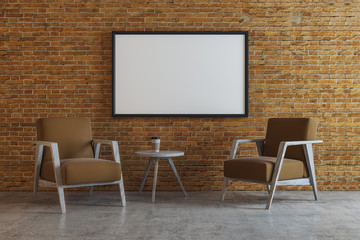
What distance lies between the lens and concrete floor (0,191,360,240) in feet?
10.4

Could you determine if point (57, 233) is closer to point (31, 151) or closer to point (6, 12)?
point (31, 151)

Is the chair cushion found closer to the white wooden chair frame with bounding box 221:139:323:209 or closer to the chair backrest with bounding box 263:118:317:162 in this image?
the white wooden chair frame with bounding box 221:139:323:209

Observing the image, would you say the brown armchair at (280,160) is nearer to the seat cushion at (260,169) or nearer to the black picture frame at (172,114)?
the seat cushion at (260,169)

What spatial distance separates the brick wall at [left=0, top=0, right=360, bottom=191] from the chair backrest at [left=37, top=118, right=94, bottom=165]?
1.98 feet

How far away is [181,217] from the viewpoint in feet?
12.4

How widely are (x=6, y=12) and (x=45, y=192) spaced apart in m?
2.48

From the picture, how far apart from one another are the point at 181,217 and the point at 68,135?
5.84 ft

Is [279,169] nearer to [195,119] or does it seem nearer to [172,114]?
[195,119]

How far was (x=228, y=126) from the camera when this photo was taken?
5422 millimetres

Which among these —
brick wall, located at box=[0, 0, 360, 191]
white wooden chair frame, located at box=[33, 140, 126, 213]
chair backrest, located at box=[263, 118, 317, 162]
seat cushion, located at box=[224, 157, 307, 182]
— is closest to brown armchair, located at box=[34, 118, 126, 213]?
white wooden chair frame, located at box=[33, 140, 126, 213]

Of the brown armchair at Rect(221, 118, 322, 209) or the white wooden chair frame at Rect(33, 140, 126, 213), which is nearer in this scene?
the white wooden chair frame at Rect(33, 140, 126, 213)

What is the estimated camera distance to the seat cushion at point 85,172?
391 centimetres

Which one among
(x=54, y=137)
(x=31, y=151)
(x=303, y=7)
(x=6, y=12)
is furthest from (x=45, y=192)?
(x=303, y=7)

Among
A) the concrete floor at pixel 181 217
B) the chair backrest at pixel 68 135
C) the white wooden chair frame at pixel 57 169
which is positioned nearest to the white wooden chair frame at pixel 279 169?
the concrete floor at pixel 181 217
